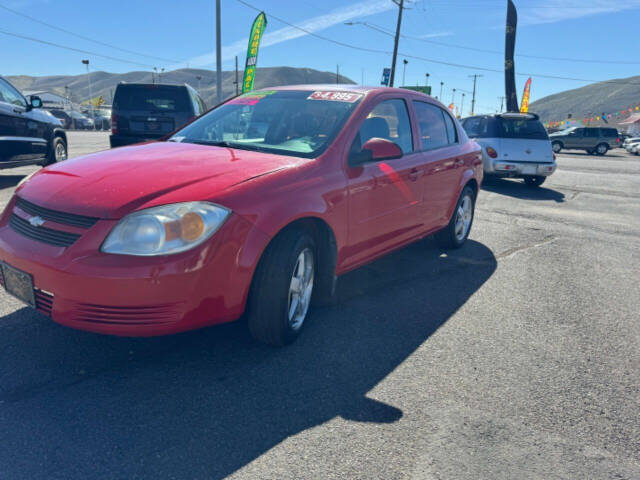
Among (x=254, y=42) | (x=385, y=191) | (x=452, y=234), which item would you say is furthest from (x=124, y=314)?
(x=254, y=42)

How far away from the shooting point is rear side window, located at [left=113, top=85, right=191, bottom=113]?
33.9 ft

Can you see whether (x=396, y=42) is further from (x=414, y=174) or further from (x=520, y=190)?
(x=414, y=174)

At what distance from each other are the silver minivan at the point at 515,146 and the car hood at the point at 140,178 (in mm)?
9339

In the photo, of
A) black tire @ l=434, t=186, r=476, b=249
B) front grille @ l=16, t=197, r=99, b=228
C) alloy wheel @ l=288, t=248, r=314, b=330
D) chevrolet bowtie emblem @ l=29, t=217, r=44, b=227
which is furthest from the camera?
black tire @ l=434, t=186, r=476, b=249

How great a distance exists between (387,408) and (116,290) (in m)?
1.42

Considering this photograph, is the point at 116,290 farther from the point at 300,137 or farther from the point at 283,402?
the point at 300,137

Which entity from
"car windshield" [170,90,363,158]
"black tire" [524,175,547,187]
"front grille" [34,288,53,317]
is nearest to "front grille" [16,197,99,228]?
"front grille" [34,288,53,317]

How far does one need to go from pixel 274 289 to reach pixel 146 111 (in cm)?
874

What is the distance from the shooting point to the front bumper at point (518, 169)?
11.3 m

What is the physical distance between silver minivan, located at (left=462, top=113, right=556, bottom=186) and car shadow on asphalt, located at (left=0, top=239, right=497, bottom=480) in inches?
338

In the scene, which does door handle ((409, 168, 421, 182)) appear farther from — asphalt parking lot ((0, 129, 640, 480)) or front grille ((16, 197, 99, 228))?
front grille ((16, 197, 99, 228))

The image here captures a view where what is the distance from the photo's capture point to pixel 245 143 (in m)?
3.56

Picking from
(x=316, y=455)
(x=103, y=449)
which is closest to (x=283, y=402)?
(x=316, y=455)

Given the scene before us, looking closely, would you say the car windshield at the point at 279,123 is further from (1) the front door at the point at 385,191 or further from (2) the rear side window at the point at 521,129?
(2) the rear side window at the point at 521,129
